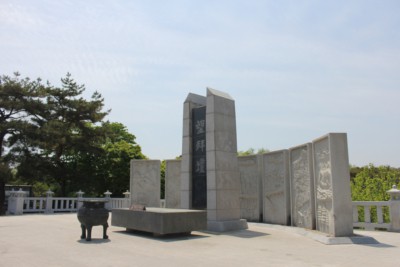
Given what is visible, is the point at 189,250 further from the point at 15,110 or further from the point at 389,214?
the point at 15,110

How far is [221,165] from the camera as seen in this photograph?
33.8 ft

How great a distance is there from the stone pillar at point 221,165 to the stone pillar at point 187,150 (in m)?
0.96

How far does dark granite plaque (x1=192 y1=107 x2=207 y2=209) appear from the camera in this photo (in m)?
10.7

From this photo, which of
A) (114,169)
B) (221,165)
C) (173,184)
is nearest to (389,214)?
(221,165)

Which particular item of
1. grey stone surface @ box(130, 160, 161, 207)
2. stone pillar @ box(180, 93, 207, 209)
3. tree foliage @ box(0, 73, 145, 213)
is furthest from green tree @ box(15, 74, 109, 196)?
stone pillar @ box(180, 93, 207, 209)

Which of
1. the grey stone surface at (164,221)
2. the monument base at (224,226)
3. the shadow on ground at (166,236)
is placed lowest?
the shadow on ground at (166,236)

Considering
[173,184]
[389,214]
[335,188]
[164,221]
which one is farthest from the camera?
[173,184]

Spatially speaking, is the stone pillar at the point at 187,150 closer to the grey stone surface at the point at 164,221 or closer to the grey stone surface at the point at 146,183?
the grey stone surface at the point at 164,221

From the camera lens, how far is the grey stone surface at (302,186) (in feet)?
32.6

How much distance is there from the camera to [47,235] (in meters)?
8.73

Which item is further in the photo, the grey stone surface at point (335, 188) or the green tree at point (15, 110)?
the green tree at point (15, 110)

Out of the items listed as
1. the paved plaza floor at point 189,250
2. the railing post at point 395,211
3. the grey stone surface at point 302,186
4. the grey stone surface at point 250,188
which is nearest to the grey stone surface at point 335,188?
the paved plaza floor at point 189,250

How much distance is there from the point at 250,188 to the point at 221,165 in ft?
10.5

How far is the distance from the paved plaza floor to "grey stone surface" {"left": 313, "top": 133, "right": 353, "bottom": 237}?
65cm
